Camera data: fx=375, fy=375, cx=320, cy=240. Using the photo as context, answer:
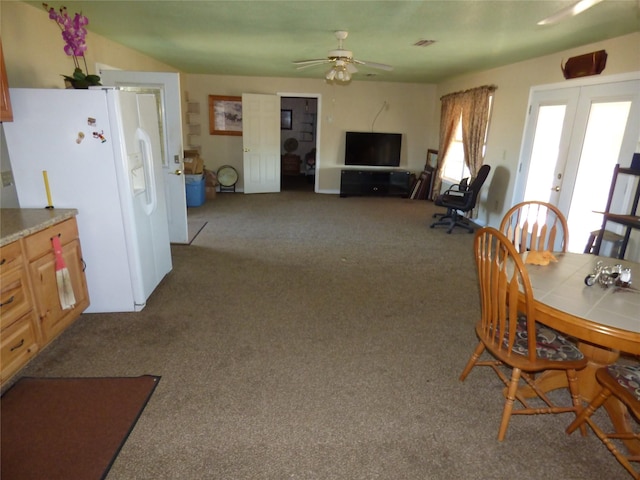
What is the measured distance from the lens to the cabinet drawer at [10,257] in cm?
195

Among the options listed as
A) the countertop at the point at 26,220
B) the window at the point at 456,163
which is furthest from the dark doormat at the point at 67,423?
the window at the point at 456,163

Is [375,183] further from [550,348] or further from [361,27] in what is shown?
[550,348]

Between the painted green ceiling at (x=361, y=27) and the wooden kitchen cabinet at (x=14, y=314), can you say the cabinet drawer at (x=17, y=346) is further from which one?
the painted green ceiling at (x=361, y=27)

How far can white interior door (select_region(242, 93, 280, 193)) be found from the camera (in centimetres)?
732

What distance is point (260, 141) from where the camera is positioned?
749cm

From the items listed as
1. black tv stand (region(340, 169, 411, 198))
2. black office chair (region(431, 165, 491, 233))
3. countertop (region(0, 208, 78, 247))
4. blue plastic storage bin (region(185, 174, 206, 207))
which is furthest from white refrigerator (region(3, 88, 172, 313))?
black tv stand (region(340, 169, 411, 198))

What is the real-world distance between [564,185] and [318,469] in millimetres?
3939

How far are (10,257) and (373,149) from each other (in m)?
6.80

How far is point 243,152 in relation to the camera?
24.7ft

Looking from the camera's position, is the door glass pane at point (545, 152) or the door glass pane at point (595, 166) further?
the door glass pane at point (545, 152)

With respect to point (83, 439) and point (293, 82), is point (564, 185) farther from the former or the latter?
point (293, 82)

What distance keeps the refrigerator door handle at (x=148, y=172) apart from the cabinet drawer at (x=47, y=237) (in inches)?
22.4

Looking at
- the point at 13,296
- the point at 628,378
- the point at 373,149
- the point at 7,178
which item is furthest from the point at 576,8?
the point at 373,149

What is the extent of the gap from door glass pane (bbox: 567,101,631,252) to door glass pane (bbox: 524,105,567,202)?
43 cm
